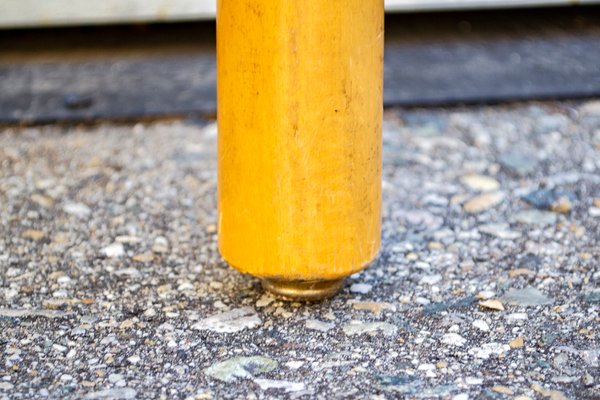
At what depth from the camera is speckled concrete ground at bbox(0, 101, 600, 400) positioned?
1611mm

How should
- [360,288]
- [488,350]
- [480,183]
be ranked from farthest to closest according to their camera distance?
[480,183] < [360,288] < [488,350]

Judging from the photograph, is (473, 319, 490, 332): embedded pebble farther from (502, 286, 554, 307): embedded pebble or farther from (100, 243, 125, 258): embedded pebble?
(100, 243, 125, 258): embedded pebble

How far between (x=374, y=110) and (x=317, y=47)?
0.17 metres

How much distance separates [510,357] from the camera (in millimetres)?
1663

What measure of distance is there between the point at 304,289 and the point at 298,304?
0.06m

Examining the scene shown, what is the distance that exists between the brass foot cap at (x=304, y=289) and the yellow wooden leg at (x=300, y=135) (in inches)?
2.4

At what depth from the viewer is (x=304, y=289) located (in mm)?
1795

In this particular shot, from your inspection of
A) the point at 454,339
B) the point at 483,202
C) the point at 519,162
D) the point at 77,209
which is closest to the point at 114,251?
the point at 77,209

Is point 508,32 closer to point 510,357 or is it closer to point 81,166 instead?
point 81,166

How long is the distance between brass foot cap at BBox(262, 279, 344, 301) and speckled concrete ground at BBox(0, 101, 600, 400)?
0.03 meters

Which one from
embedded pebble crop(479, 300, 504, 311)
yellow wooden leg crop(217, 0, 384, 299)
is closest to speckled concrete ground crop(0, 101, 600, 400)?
embedded pebble crop(479, 300, 504, 311)

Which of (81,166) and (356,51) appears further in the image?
(81,166)

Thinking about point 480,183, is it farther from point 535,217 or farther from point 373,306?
point 373,306

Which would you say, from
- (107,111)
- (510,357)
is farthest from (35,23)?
(510,357)
